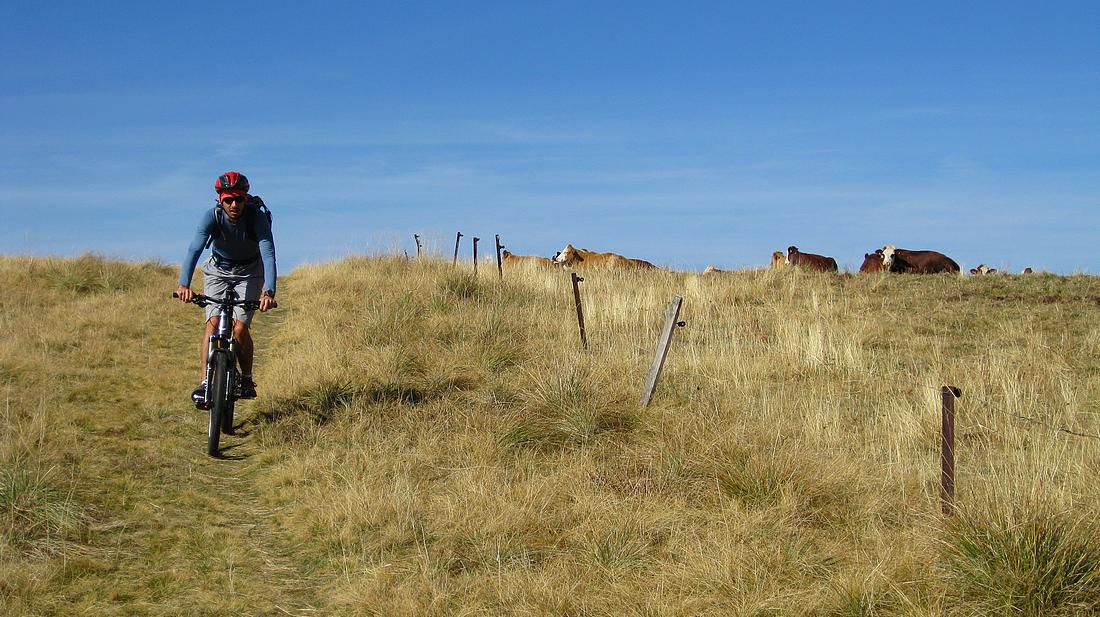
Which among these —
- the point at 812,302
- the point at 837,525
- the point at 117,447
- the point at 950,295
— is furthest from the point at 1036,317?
the point at 117,447

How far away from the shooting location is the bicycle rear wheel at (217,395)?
6.93 meters

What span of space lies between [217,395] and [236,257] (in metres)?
1.20

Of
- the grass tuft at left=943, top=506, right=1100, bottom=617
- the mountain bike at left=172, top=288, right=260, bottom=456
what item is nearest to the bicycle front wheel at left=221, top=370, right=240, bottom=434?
the mountain bike at left=172, top=288, right=260, bottom=456

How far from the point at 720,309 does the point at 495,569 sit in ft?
32.8

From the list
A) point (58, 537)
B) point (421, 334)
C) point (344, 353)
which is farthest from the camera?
point (421, 334)

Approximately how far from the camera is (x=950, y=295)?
47.4 feet

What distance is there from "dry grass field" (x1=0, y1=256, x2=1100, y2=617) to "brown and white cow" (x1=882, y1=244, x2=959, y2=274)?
10470 mm

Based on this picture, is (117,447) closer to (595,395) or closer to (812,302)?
(595,395)

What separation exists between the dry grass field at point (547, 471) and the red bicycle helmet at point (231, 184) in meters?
1.97

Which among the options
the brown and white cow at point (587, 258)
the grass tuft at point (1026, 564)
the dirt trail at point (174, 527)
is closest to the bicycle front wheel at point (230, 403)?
the dirt trail at point (174, 527)

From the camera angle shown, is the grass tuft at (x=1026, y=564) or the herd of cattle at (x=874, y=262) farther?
the herd of cattle at (x=874, y=262)

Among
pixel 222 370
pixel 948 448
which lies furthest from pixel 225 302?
pixel 948 448

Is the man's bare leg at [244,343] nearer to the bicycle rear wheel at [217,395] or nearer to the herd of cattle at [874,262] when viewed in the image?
the bicycle rear wheel at [217,395]

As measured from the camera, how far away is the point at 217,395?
6922 mm
